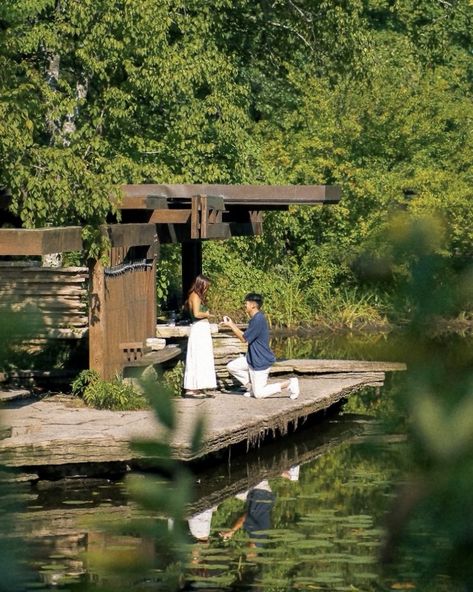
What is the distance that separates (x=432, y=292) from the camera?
181 centimetres

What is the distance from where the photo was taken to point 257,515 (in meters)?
12.5

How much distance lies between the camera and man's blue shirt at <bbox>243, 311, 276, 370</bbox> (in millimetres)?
16953

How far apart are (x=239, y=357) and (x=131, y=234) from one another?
2.27 meters

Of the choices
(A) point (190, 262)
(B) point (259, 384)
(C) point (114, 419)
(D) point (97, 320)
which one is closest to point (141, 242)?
(D) point (97, 320)

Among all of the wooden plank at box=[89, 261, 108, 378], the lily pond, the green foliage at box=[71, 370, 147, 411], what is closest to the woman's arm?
the wooden plank at box=[89, 261, 108, 378]

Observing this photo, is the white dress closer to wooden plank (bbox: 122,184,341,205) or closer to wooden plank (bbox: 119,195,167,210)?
wooden plank (bbox: 119,195,167,210)

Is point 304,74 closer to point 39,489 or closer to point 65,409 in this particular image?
point 65,409

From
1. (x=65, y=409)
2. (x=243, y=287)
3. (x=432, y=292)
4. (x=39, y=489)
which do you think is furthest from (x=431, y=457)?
(x=243, y=287)

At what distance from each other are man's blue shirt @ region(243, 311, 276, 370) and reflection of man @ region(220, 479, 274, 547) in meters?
2.70

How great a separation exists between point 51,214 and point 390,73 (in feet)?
68.6

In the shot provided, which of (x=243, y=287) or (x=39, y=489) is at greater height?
(x=243, y=287)

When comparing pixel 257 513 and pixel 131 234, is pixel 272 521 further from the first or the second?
pixel 131 234

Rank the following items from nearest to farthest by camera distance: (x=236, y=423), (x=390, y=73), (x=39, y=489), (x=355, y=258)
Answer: (x=355, y=258), (x=39, y=489), (x=236, y=423), (x=390, y=73)

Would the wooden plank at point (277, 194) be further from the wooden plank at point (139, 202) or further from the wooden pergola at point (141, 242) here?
the wooden plank at point (139, 202)
